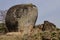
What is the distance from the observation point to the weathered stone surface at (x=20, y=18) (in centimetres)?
1859

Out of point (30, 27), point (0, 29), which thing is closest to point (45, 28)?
point (30, 27)

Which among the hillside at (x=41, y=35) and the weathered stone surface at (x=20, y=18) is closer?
the hillside at (x=41, y=35)

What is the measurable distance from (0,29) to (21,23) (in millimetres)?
3191

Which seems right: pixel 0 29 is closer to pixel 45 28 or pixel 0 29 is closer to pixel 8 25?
pixel 8 25

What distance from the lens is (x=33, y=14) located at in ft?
63.3

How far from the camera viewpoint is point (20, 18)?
18.5 m

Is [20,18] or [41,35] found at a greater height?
[20,18]

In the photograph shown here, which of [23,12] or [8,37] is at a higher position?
[23,12]

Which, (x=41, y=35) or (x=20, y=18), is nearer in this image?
(x=41, y=35)

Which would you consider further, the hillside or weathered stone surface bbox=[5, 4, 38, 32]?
weathered stone surface bbox=[5, 4, 38, 32]

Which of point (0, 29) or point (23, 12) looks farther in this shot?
point (0, 29)

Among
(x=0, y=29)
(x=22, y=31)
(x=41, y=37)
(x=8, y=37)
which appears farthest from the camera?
(x=0, y=29)

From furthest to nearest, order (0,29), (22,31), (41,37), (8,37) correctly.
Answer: (0,29), (22,31), (8,37), (41,37)

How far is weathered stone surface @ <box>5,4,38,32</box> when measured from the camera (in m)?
18.6
